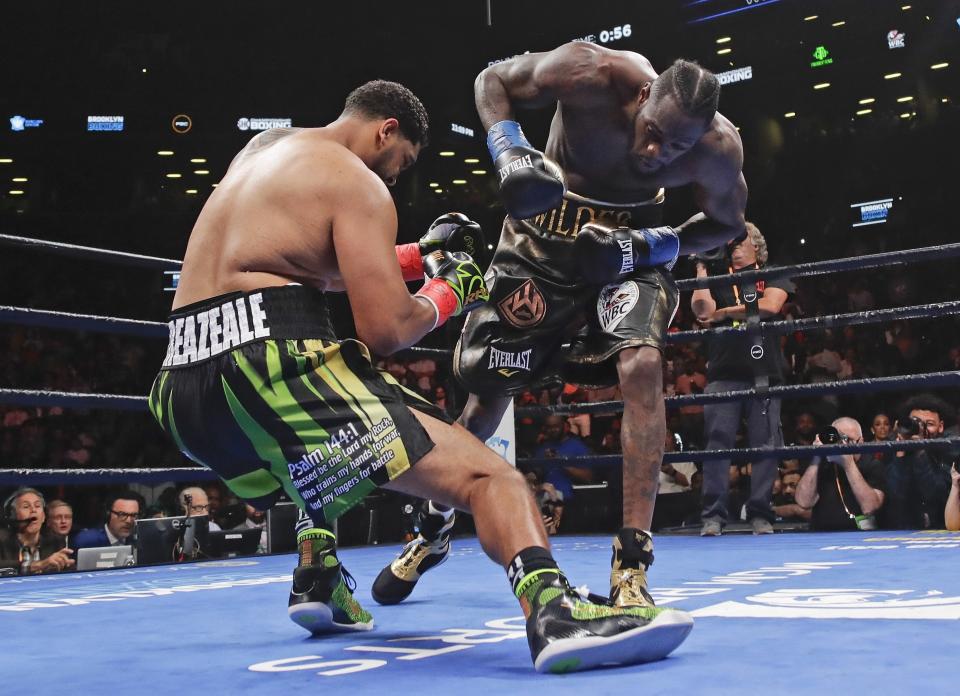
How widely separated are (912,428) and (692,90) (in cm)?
281

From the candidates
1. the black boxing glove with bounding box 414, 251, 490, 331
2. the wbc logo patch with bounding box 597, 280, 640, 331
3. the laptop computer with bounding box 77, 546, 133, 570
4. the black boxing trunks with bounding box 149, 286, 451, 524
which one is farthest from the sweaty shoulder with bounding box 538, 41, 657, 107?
the laptop computer with bounding box 77, 546, 133, 570

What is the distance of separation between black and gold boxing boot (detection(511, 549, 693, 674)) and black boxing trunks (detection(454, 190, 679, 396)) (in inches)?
34.2

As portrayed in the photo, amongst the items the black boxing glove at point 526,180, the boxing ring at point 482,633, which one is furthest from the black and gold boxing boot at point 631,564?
the black boxing glove at point 526,180

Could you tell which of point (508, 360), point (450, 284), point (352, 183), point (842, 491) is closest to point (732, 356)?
point (842, 491)

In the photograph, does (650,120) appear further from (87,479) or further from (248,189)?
(87,479)

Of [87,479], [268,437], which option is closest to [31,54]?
[87,479]

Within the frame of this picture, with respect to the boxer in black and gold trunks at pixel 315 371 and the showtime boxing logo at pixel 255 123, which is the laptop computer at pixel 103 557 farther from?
the showtime boxing logo at pixel 255 123

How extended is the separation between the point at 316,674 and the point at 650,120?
1.26m

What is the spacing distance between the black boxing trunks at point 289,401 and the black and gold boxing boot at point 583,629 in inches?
10.0

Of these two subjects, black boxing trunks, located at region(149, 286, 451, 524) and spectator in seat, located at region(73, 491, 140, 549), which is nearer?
black boxing trunks, located at region(149, 286, 451, 524)

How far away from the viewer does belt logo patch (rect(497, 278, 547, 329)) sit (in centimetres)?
216

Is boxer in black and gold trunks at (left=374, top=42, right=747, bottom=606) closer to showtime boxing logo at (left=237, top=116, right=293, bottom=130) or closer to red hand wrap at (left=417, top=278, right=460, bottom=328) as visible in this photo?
red hand wrap at (left=417, top=278, right=460, bottom=328)

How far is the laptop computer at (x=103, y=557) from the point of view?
320cm

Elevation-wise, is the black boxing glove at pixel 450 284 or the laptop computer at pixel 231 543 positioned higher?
the black boxing glove at pixel 450 284
